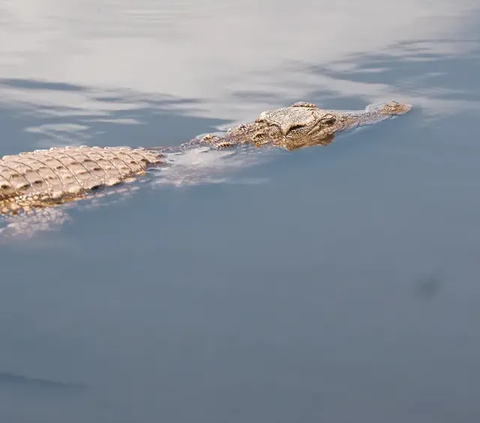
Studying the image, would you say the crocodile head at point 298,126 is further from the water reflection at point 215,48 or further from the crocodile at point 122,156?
the water reflection at point 215,48

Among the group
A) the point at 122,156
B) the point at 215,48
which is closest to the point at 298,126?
the point at 122,156

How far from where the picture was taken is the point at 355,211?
235 inches

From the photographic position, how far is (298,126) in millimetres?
7730

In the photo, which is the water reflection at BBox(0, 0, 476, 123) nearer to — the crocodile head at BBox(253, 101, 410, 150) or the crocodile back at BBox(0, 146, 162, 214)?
the crocodile head at BBox(253, 101, 410, 150)

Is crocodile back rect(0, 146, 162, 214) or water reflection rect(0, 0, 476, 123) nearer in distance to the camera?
crocodile back rect(0, 146, 162, 214)

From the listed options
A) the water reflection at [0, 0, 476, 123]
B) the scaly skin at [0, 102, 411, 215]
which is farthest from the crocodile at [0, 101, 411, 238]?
the water reflection at [0, 0, 476, 123]

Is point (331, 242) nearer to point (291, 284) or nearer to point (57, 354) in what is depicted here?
point (291, 284)

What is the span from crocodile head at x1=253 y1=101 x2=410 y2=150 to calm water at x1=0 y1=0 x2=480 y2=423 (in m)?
0.23

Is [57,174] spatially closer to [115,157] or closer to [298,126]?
[115,157]

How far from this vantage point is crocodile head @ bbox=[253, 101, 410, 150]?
7.70 metres

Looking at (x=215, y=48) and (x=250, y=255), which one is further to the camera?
(x=215, y=48)

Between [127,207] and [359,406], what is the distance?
2967 mm

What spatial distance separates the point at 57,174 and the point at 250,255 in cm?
197

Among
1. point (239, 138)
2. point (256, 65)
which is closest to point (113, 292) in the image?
point (239, 138)
